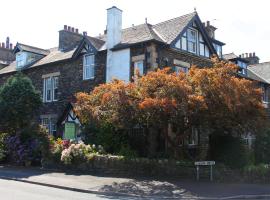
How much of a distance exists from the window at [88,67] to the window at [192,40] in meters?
6.22

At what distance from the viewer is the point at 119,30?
26.6 m

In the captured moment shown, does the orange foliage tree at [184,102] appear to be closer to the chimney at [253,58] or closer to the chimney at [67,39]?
the chimney at [67,39]

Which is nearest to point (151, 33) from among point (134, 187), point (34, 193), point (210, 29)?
point (210, 29)

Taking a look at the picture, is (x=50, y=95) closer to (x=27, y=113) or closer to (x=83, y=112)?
(x=27, y=113)

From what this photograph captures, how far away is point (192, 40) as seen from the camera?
89.5 ft

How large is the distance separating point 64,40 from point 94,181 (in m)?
18.6

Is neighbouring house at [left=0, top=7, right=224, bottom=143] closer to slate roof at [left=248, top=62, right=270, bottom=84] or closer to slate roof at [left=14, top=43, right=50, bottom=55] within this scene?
slate roof at [left=14, top=43, right=50, bottom=55]

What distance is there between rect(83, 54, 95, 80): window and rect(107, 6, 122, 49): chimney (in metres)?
1.93

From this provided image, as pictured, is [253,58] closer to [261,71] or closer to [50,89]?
[261,71]

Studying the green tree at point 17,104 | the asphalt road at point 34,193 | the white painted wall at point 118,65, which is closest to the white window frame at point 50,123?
the green tree at point 17,104

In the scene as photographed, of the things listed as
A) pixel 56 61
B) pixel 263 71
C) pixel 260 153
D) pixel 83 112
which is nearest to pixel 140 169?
pixel 83 112

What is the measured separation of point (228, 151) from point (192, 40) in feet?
28.9

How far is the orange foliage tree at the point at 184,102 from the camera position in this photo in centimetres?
1723

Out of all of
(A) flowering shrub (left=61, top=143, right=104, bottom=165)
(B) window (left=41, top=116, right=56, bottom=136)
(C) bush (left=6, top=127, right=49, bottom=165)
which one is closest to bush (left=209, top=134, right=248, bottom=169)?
(A) flowering shrub (left=61, top=143, right=104, bottom=165)
